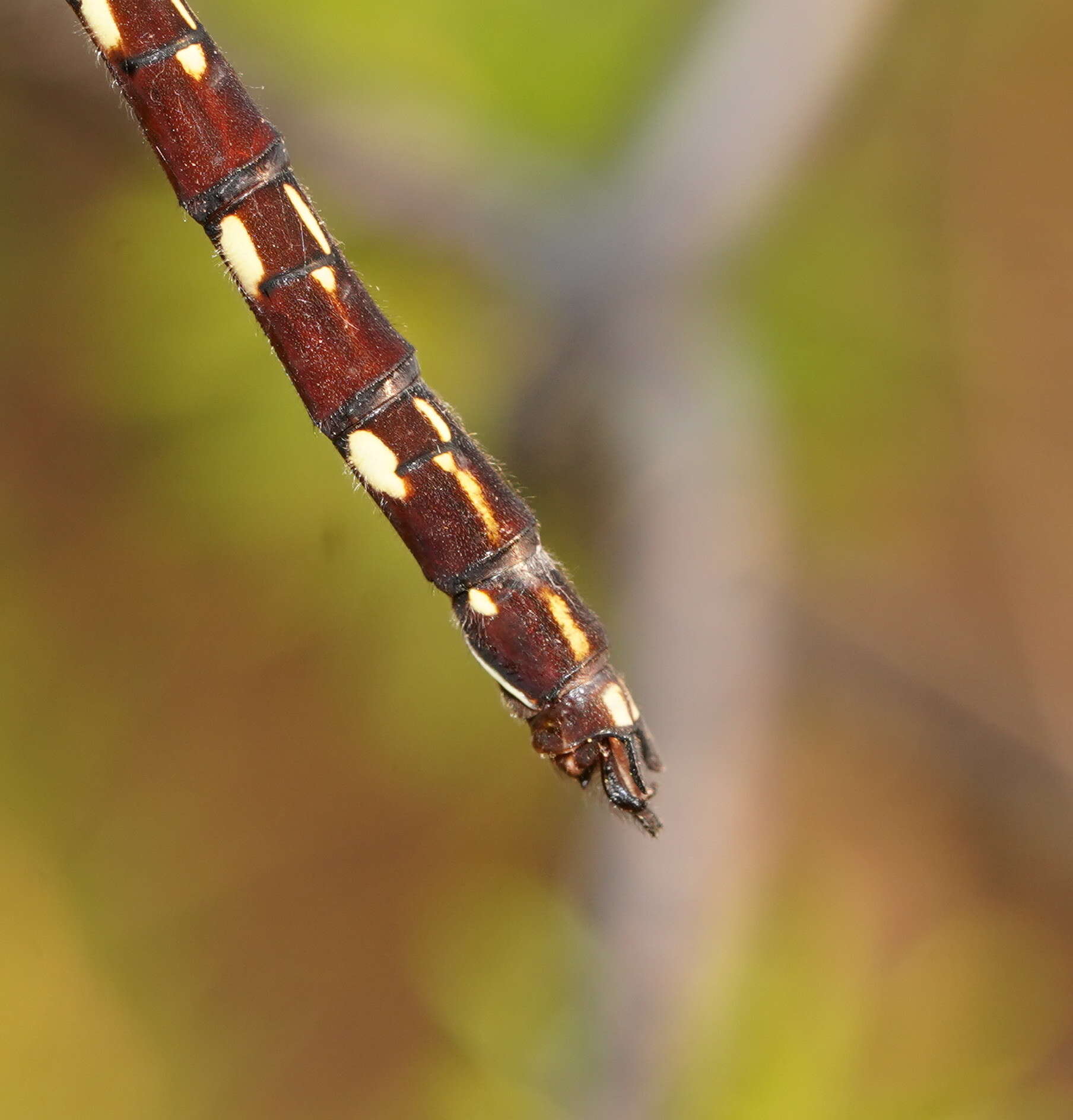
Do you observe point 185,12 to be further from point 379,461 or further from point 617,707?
point 617,707

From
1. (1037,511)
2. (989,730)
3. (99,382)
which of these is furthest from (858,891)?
(99,382)

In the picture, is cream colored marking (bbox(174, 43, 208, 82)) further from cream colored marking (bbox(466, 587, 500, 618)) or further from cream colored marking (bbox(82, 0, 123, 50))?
cream colored marking (bbox(466, 587, 500, 618))

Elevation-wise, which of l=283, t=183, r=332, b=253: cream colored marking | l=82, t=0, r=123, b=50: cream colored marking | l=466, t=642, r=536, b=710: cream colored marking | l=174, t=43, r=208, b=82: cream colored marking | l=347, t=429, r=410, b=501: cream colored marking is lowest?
l=466, t=642, r=536, b=710: cream colored marking

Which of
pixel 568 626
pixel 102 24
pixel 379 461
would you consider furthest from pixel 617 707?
pixel 102 24

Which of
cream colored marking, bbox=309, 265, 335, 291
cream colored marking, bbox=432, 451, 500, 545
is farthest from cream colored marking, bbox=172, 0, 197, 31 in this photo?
cream colored marking, bbox=432, 451, 500, 545

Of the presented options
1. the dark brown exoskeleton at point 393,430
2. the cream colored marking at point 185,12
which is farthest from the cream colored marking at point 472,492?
the cream colored marking at point 185,12

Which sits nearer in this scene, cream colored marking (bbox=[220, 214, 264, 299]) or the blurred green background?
cream colored marking (bbox=[220, 214, 264, 299])
